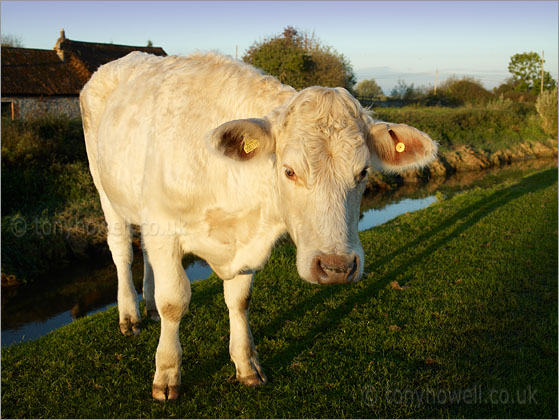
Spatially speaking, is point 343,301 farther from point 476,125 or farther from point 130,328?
point 476,125

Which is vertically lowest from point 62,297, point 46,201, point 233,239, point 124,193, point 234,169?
point 62,297

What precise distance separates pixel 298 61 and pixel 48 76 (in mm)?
12781

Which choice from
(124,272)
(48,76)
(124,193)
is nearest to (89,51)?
(48,76)

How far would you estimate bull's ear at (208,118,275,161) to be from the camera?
8.86 ft

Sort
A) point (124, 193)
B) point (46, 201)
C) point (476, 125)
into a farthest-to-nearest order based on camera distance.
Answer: point (476, 125) < point (46, 201) < point (124, 193)

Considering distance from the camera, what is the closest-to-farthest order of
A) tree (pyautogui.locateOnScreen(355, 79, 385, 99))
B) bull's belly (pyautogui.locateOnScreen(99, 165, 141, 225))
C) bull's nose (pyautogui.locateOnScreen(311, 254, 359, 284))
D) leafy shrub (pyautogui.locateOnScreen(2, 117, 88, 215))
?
1. bull's nose (pyautogui.locateOnScreen(311, 254, 359, 284))
2. bull's belly (pyautogui.locateOnScreen(99, 165, 141, 225))
3. leafy shrub (pyautogui.locateOnScreen(2, 117, 88, 215))
4. tree (pyautogui.locateOnScreen(355, 79, 385, 99))

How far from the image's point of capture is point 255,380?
3.80 metres

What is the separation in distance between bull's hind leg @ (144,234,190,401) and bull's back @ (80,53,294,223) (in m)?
0.43

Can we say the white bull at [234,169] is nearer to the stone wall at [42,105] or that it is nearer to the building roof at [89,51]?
the stone wall at [42,105]

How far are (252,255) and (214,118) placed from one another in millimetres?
1060

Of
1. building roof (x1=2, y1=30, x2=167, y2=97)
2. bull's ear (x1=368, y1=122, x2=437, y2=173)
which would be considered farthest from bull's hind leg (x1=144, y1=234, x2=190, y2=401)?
building roof (x1=2, y1=30, x2=167, y2=97)

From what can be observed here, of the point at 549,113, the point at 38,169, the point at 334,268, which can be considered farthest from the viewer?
the point at 549,113

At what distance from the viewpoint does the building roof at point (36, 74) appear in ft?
68.4

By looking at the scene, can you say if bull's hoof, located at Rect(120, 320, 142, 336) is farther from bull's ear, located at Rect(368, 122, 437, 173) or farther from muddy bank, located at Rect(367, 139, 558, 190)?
muddy bank, located at Rect(367, 139, 558, 190)
